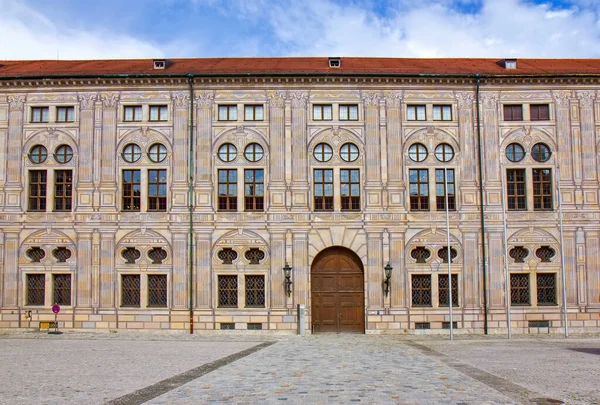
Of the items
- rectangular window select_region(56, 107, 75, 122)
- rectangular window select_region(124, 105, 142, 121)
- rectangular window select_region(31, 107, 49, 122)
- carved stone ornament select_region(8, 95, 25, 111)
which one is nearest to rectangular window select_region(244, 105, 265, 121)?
rectangular window select_region(124, 105, 142, 121)

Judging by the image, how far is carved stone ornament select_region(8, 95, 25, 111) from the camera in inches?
1519

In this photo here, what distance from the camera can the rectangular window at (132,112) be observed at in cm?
3841

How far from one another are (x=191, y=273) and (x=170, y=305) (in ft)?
7.10

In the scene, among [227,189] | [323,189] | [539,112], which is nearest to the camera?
[323,189]

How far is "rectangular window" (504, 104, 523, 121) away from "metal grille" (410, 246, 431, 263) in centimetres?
930

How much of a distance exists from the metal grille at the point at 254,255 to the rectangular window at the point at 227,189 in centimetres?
275

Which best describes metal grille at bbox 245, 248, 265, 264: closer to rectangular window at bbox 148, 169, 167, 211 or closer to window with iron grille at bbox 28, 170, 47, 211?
rectangular window at bbox 148, 169, 167, 211

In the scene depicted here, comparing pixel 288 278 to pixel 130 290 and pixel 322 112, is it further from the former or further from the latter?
pixel 322 112

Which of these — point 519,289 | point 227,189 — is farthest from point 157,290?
point 519,289

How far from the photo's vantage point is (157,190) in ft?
124

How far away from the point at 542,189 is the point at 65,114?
2854cm

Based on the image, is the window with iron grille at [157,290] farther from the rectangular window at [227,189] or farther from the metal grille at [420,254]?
the metal grille at [420,254]

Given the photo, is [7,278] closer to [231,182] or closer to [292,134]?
[231,182]

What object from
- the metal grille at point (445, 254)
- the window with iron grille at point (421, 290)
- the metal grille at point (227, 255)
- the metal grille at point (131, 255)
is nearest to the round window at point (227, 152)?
the metal grille at point (227, 255)
